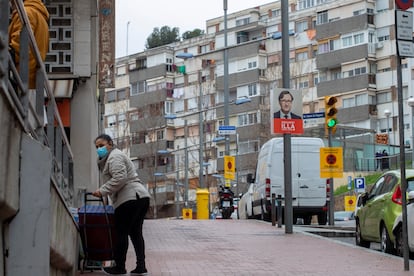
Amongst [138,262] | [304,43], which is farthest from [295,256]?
[304,43]

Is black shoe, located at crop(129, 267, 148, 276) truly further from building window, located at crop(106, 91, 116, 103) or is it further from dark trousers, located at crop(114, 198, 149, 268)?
building window, located at crop(106, 91, 116, 103)

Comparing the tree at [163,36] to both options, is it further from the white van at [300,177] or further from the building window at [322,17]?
the white van at [300,177]

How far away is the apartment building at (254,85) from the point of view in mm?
74438

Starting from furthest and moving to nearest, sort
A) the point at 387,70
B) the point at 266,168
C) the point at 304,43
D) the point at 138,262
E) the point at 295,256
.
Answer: the point at 304,43
the point at 387,70
the point at 266,168
the point at 295,256
the point at 138,262

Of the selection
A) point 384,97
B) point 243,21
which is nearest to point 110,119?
point 243,21

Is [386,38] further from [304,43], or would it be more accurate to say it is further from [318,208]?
[318,208]

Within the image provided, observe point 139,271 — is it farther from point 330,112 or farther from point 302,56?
point 302,56

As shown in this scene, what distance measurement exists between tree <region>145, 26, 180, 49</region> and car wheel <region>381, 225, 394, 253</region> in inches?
4400

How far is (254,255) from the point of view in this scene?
47.6 ft

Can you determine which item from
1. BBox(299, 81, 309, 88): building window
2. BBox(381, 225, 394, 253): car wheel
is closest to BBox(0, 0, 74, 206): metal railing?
BBox(381, 225, 394, 253): car wheel

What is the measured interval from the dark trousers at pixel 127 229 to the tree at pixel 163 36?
380 feet

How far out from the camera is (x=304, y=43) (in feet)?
273

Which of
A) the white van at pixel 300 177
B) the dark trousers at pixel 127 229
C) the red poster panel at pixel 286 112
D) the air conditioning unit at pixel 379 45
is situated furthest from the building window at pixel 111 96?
the dark trousers at pixel 127 229

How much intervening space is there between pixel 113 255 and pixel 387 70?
65514 mm
